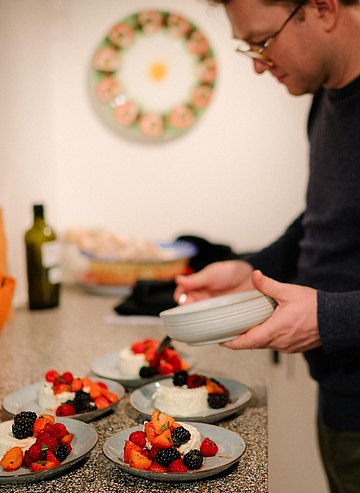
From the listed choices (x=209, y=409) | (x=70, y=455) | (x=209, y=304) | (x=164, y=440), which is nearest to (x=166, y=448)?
(x=164, y=440)

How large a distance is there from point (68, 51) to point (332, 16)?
157cm

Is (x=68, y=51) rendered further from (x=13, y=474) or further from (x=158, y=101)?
(x=13, y=474)

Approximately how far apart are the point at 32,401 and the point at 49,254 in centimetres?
85

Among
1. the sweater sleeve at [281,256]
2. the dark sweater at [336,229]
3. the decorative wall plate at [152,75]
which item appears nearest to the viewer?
the dark sweater at [336,229]

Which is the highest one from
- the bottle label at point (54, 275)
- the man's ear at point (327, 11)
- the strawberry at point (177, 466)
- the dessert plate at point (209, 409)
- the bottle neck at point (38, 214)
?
the man's ear at point (327, 11)

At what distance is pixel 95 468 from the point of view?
99cm

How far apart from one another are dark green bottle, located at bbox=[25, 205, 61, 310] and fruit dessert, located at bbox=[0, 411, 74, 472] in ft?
3.25

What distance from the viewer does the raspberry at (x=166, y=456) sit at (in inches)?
36.3

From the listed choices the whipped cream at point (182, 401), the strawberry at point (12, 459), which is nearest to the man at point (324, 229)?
the whipped cream at point (182, 401)

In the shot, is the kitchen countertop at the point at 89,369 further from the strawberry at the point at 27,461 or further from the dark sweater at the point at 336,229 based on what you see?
the dark sweater at the point at 336,229

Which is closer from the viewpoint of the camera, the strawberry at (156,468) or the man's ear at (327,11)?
the strawberry at (156,468)

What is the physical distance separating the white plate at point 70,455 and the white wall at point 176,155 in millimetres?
1577

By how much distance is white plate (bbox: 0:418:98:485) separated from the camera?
0.92 metres

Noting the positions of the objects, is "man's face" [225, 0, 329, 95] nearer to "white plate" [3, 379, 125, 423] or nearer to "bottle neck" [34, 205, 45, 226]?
"white plate" [3, 379, 125, 423]
